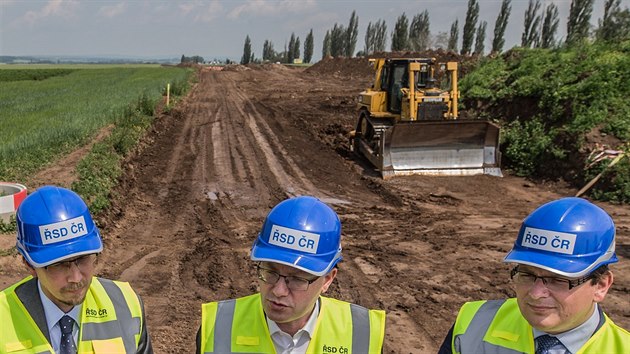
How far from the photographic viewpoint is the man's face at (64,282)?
2.51 meters

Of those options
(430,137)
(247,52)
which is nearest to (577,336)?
(430,137)

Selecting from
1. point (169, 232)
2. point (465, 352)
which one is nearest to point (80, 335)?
point (465, 352)

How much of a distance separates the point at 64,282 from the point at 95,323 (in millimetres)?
255

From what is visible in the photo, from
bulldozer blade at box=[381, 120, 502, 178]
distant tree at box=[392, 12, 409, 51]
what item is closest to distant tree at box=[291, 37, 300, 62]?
distant tree at box=[392, 12, 409, 51]

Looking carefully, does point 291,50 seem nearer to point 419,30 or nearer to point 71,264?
point 419,30

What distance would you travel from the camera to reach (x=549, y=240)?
88.6 inches

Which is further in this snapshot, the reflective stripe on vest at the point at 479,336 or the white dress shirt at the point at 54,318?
the white dress shirt at the point at 54,318

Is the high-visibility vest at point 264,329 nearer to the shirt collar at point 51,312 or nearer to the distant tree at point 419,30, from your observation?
the shirt collar at point 51,312

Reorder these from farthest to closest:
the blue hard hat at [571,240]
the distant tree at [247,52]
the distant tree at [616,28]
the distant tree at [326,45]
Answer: the distant tree at [247,52] → the distant tree at [326,45] → the distant tree at [616,28] → the blue hard hat at [571,240]

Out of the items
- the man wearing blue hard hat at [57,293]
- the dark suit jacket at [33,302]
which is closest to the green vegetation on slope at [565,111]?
the man wearing blue hard hat at [57,293]

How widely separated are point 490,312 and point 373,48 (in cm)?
7944

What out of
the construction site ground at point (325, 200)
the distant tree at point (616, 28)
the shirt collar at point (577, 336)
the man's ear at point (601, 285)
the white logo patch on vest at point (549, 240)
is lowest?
the construction site ground at point (325, 200)

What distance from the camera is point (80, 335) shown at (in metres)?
2.58

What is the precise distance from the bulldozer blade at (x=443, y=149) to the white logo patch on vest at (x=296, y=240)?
1062 centimetres
